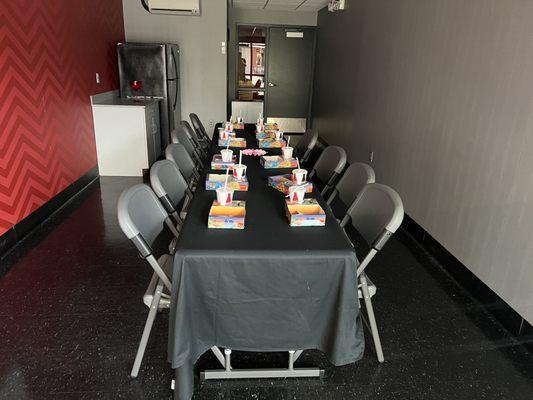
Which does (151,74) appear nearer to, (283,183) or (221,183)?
(221,183)

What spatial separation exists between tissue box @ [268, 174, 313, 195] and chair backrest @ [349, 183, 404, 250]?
0.85ft

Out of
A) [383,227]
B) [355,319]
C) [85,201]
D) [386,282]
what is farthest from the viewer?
[85,201]

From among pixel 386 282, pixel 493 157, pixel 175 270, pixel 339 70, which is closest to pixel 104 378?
pixel 175 270

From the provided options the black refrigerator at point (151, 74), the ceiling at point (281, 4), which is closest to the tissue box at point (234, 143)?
the black refrigerator at point (151, 74)

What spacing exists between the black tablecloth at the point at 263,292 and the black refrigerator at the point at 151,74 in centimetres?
448

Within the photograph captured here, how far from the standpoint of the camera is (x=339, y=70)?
5758 millimetres

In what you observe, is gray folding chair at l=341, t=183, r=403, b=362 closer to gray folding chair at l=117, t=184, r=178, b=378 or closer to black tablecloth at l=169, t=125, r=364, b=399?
black tablecloth at l=169, t=125, r=364, b=399

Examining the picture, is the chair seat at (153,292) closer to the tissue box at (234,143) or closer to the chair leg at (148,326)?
the chair leg at (148,326)

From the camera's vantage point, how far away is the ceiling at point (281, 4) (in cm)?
635

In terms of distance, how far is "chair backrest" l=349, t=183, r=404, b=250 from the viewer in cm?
161

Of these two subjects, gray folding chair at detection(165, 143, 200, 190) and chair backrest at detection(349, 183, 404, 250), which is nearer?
chair backrest at detection(349, 183, 404, 250)

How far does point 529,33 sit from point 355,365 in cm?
190

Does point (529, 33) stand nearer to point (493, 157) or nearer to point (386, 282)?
point (493, 157)

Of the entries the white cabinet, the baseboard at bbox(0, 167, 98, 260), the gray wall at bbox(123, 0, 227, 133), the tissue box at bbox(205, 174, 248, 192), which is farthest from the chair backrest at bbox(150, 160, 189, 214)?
the gray wall at bbox(123, 0, 227, 133)
